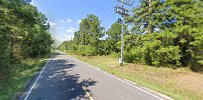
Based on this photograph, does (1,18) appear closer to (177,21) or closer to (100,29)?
(177,21)

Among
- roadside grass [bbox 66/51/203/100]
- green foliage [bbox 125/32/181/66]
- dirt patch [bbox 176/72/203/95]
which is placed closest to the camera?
roadside grass [bbox 66/51/203/100]

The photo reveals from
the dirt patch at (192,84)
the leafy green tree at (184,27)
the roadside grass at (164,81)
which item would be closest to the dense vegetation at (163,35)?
the leafy green tree at (184,27)

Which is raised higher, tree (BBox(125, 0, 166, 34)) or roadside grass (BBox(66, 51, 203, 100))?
tree (BBox(125, 0, 166, 34))

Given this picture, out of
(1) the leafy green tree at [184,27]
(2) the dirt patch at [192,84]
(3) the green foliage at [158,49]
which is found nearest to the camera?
(2) the dirt patch at [192,84]

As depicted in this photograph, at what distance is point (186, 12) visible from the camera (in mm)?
21047

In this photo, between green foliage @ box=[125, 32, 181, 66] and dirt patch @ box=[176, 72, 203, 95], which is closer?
dirt patch @ box=[176, 72, 203, 95]

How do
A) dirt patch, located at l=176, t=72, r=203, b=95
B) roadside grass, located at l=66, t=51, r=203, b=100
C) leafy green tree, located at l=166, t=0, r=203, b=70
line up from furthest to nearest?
leafy green tree, located at l=166, t=0, r=203, b=70 < dirt patch, located at l=176, t=72, r=203, b=95 < roadside grass, located at l=66, t=51, r=203, b=100

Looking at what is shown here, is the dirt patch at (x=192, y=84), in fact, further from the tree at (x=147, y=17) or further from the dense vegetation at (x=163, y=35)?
the tree at (x=147, y=17)

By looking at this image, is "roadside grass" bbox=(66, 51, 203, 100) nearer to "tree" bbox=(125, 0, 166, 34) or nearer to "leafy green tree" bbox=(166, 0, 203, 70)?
"leafy green tree" bbox=(166, 0, 203, 70)

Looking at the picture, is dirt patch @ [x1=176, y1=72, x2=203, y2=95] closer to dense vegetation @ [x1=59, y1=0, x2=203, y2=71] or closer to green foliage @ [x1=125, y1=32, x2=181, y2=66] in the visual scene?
dense vegetation @ [x1=59, y1=0, x2=203, y2=71]

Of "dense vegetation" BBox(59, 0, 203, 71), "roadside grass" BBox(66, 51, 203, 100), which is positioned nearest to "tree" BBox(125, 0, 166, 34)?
"dense vegetation" BBox(59, 0, 203, 71)

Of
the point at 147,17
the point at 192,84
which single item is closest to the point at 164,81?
the point at 192,84

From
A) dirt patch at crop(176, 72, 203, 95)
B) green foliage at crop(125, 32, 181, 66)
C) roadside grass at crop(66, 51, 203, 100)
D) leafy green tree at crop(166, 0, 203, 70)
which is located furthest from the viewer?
green foliage at crop(125, 32, 181, 66)

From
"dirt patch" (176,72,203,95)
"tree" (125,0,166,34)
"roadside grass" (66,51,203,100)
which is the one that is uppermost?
"tree" (125,0,166,34)
